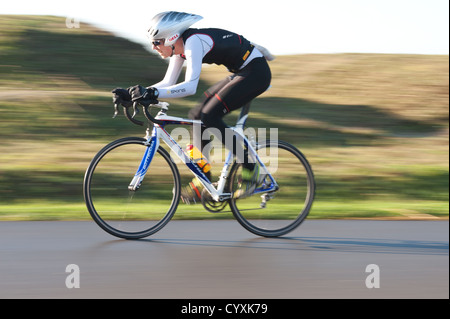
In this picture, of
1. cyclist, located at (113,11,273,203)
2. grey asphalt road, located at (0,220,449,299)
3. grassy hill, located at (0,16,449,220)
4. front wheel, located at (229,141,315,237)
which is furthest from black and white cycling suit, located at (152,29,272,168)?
grassy hill, located at (0,16,449,220)

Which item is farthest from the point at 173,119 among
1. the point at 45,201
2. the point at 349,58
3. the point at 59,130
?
the point at 349,58

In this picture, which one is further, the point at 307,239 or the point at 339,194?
the point at 339,194

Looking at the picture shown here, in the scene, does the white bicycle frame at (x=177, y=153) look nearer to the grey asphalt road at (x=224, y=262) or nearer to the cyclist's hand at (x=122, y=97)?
the cyclist's hand at (x=122, y=97)

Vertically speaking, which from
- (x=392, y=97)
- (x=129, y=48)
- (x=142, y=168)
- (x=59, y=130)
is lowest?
(x=142, y=168)

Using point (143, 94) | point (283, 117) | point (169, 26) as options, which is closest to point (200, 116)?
point (143, 94)

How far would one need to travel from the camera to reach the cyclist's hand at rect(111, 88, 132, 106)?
616 centimetres

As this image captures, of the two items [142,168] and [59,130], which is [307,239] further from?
[59,130]

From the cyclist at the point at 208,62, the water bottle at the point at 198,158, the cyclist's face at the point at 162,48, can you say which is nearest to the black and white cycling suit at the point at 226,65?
the cyclist at the point at 208,62

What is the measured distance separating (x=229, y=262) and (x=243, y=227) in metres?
1.34

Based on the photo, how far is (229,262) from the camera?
5738mm

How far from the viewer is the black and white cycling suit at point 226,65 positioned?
20.6 feet

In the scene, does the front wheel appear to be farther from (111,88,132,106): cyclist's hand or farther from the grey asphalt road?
(111,88,132,106): cyclist's hand

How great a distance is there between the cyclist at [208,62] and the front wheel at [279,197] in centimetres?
14

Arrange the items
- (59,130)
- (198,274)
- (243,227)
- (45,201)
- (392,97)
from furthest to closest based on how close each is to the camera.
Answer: (392,97) < (59,130) < (45,201) < (243,227) < (198,274)
